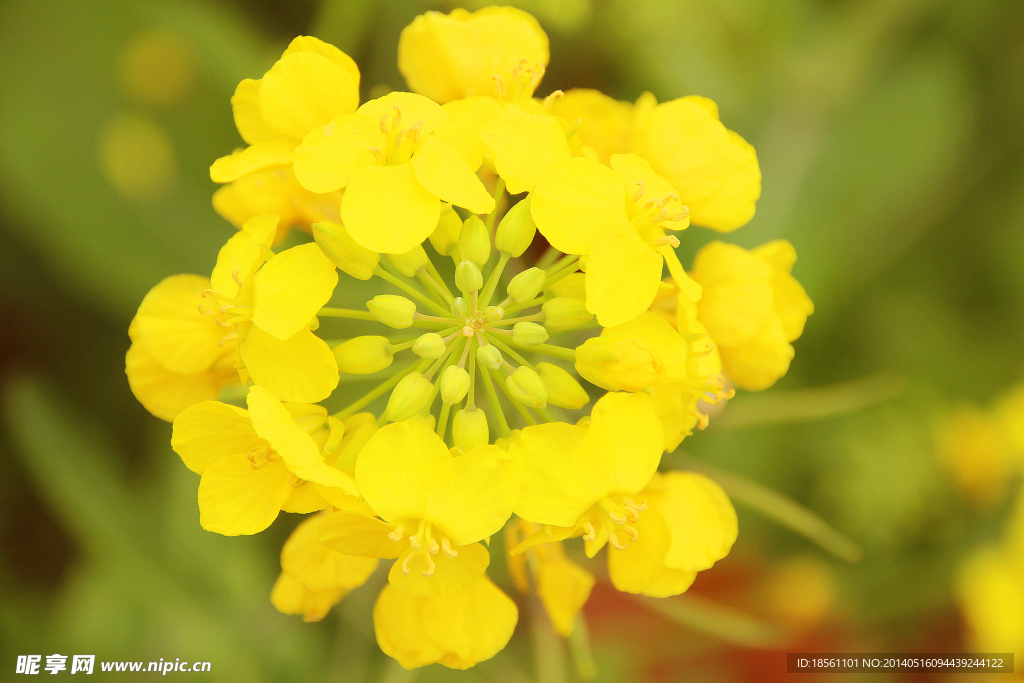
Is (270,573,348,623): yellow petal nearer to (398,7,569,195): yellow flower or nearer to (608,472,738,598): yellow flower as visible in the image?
(608,472,738,598): yellow flower

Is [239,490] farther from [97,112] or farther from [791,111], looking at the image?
[791,111]

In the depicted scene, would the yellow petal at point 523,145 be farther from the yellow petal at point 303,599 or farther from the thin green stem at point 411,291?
the yellow petal at point 303,599

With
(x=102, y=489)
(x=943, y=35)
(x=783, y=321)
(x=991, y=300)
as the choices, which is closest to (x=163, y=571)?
(x=102, y=489)

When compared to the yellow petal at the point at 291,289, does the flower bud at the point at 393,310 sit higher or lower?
lower

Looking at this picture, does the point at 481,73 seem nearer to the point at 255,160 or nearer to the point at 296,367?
the point at 255,160

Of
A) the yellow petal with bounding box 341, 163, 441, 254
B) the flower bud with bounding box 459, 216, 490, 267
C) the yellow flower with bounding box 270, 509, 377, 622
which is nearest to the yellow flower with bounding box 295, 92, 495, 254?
the yellow petal with bounding box 341, 163, 441, 254

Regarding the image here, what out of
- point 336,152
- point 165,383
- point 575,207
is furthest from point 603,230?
point 165,383

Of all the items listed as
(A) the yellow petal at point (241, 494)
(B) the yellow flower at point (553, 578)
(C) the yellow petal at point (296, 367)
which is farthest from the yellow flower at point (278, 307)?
(B) the yellow flower at point (553, 578)
